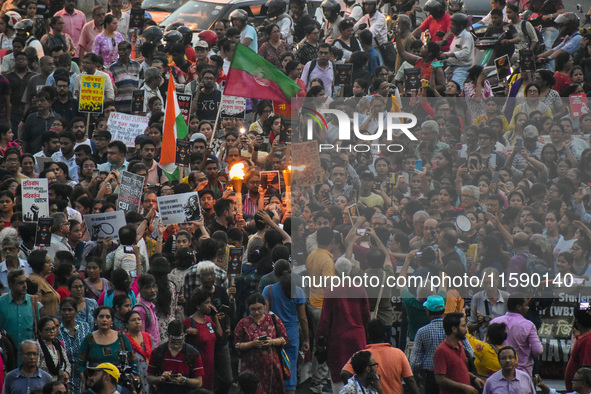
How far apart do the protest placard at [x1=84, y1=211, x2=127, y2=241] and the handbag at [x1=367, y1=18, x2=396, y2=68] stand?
887 centimetres

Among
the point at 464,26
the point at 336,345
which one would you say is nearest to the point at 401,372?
the point at 336,345

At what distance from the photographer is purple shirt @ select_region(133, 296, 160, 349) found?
453 inches

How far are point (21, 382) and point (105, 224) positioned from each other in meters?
3.02

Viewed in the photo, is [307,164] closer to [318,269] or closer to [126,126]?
[126,126]

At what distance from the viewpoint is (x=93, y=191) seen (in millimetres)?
A: 14961

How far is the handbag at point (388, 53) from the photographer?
20984 millimetres

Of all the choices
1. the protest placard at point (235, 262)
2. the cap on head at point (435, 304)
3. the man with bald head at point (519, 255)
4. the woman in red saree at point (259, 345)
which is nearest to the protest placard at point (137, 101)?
the protest placard at point (235, 262)

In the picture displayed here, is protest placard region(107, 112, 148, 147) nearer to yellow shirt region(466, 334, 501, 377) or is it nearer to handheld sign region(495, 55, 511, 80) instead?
handheld sign region(495, 55, 511, 80)

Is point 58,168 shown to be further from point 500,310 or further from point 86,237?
point 500,310

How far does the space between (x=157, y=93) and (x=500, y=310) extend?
7.29 m

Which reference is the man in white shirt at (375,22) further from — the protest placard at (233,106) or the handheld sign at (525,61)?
the protest placard at (233,106)

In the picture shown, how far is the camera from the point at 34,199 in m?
13.2

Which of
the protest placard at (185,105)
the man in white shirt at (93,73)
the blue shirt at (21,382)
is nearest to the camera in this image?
the blue shirt at (21,382)

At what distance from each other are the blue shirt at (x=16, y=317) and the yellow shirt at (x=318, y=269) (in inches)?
115
